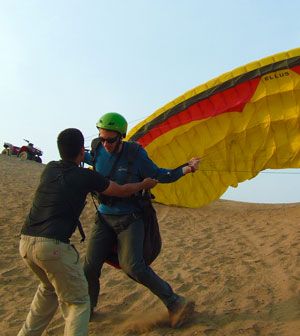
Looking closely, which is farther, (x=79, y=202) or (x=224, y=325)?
(x=224, y=325)

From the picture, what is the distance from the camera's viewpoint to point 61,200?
3521mm

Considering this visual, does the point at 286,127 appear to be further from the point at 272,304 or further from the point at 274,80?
the point at 272,304

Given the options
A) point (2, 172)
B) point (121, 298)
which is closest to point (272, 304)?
point (121, 298)

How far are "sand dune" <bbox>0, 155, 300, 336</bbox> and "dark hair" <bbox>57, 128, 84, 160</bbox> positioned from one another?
5.96 ft

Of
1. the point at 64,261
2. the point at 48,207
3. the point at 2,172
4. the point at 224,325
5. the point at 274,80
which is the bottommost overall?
the point at 224,325

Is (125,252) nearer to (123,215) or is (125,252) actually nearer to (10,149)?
(123,215)

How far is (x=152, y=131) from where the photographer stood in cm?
1107

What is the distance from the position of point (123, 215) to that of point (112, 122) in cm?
86

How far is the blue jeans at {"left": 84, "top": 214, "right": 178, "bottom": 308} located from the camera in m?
4.15

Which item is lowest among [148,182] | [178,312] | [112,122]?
[178,312]

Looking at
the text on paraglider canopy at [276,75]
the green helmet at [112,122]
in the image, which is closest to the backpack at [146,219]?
the green helmet at [112,122]

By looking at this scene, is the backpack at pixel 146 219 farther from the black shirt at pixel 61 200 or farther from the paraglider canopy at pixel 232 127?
the paraglider canopy at pixel 232 127

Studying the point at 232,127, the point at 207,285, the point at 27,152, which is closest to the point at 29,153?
the point at 27,152

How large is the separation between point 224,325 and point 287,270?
1803 millimetres
